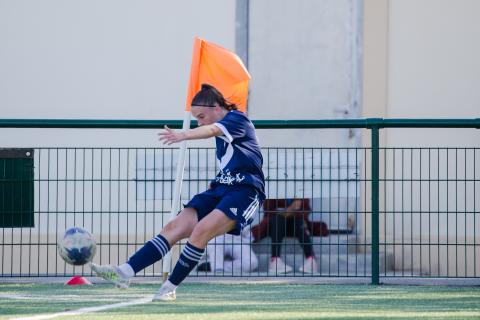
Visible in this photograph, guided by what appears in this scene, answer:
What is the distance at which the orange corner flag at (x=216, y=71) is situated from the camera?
1054cm

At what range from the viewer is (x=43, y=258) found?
1313cm

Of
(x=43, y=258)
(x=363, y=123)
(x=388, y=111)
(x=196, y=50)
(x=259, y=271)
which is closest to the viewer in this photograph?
(x=196, y=50)

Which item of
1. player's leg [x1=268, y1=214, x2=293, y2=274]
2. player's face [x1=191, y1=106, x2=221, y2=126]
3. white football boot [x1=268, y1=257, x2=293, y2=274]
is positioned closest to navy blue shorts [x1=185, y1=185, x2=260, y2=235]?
player's face [x1=191, y1=106, x2=221, y2=126]

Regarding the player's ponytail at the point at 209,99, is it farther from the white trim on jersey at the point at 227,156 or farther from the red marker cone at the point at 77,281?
the red marker cone at the point at 77,281

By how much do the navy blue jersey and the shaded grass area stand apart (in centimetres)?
75

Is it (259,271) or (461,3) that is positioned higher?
(461,3)

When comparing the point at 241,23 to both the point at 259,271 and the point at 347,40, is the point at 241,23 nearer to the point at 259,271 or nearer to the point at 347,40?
the point at 347,40

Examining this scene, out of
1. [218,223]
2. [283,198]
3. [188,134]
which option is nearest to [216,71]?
[283,198]

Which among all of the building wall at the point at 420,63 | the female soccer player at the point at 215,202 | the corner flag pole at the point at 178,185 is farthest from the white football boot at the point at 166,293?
the building wall at the point at 420,63

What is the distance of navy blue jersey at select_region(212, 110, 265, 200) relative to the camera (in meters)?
9.03

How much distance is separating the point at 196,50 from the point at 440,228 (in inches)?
122

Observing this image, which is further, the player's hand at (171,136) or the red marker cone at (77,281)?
the red marker cone at (77,281)

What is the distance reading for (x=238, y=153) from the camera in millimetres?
9109

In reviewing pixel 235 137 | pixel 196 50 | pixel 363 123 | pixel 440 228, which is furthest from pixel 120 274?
pixel 440 228
